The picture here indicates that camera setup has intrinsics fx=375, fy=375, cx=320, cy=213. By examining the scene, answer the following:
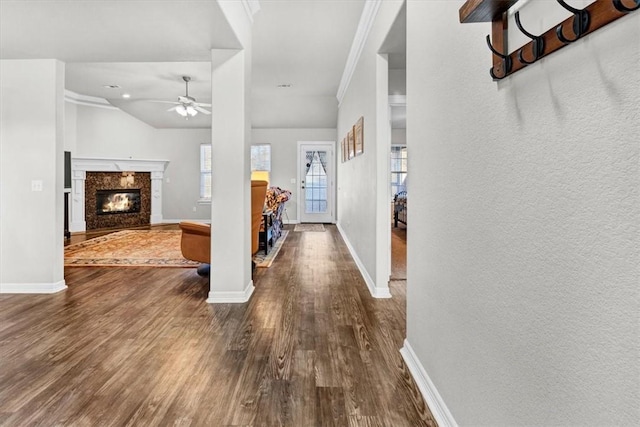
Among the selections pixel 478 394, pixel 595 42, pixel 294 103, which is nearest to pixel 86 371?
pixel 478 394

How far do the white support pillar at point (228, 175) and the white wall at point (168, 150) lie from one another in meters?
6.28

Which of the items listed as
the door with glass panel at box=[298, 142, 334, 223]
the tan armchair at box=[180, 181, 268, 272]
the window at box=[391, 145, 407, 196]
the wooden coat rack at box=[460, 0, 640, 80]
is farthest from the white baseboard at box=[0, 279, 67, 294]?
the window at box=[391, 145, 407, 196]

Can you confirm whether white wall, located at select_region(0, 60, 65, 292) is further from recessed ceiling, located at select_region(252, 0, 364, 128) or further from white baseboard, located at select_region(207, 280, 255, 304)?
recessed ceiling, located at select_region(252, 0, 364, 128)

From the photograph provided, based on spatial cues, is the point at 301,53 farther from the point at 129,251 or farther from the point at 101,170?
the point at 101,170

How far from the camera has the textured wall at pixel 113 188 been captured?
795cm

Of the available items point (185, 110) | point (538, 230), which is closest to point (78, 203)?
point (185, 110)

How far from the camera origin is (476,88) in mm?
1247

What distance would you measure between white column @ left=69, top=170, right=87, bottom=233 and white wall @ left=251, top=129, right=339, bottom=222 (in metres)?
3.92

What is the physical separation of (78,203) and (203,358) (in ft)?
23.4

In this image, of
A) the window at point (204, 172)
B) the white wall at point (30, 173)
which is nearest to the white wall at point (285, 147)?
the window at point (204, 172)

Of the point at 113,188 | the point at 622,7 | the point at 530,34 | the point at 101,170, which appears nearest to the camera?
the point at 622,7

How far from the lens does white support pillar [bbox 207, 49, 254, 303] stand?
3.23 meters

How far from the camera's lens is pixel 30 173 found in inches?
141

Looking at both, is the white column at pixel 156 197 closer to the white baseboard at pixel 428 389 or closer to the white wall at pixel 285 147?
the white wall at pixel 285 147
